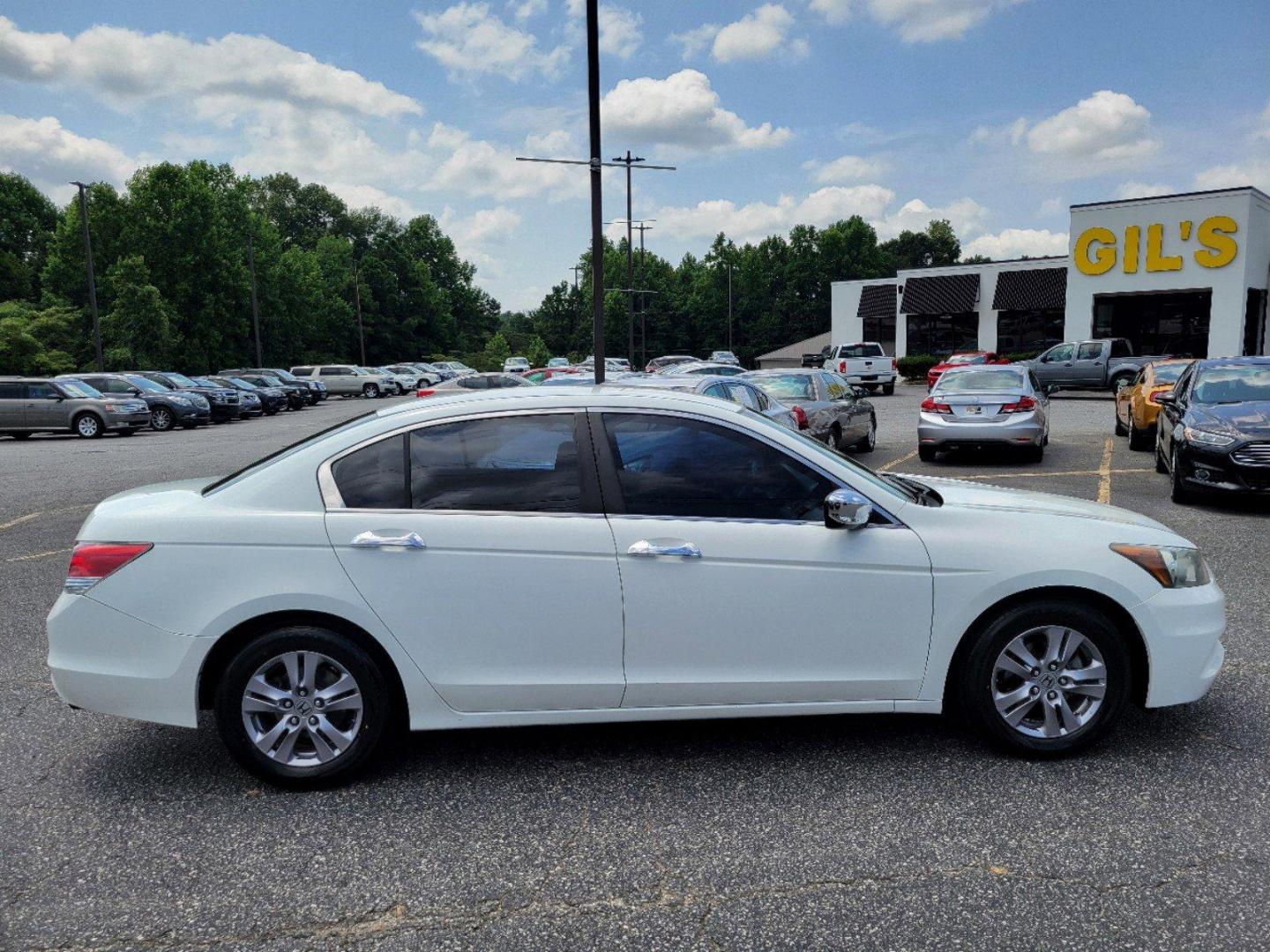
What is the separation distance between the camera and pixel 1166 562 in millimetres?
3793

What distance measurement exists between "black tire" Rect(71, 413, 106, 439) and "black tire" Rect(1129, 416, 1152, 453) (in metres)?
22.9

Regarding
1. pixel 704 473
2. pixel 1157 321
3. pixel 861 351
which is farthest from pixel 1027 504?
pixel 1157 321

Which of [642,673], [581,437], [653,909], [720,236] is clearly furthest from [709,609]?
[720,236]

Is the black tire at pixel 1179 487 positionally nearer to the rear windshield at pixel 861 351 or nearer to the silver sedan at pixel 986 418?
the silver sedan at pixel 986 418

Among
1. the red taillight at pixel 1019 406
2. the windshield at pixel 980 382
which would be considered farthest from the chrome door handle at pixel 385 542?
the windshield at pixel 980 382

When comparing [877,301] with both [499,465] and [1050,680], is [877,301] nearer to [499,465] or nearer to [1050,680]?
[1050,680]

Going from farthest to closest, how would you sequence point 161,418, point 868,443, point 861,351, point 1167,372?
point 861,351, point 161,418, point 868,443, point 1167,372

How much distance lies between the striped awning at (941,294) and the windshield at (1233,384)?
36714 millimetres

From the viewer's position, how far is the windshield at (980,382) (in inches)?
546

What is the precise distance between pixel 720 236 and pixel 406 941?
11850 cm

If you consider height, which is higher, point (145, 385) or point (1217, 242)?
point (1217, 242)

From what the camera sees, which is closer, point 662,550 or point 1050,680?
point 662,550

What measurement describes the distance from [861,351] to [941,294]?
14.0 m

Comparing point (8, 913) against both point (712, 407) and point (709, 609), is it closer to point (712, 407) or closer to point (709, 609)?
point (709, 609)
